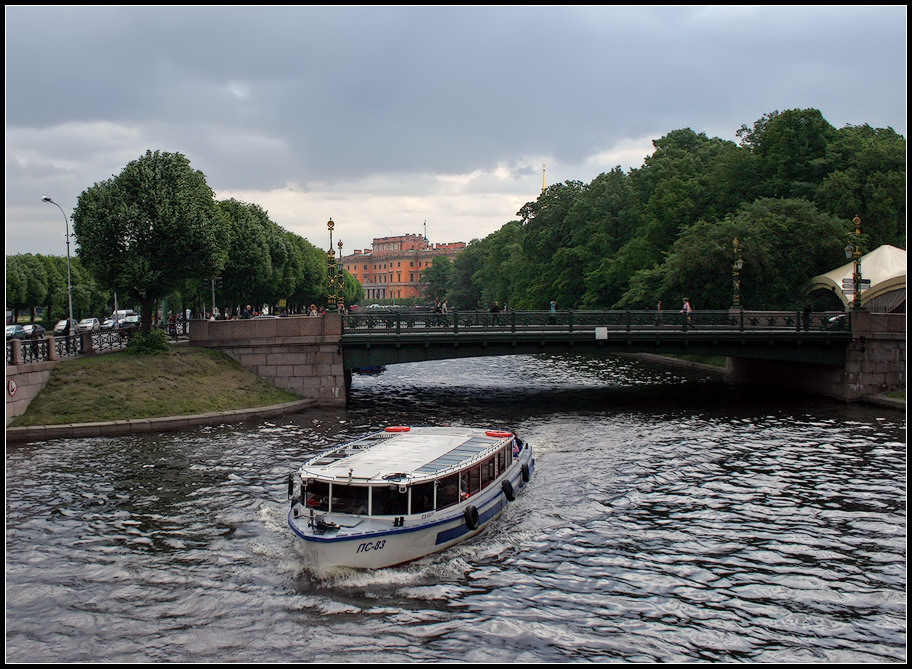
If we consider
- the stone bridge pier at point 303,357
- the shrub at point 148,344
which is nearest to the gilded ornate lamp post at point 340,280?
the stone bridge pier at point 303,357

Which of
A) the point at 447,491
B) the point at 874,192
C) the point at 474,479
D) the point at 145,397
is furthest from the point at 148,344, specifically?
the point at 874,192

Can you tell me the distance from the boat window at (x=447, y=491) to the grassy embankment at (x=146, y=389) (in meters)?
19.4

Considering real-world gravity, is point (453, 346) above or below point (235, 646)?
above

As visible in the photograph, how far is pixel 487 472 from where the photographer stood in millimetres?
21562

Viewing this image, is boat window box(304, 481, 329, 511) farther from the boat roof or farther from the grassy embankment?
the grassy embankment

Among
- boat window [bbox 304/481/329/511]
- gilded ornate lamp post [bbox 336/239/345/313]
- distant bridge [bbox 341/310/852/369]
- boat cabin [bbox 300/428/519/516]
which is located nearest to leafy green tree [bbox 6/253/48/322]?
gilded ornate lamp post [bbox 336/239/345/313]

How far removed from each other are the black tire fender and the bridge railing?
2177 cm

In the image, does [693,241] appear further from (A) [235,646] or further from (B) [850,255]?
(A) [235,646]

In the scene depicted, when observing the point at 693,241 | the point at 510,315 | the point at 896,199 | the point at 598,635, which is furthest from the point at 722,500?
the point at 896,199

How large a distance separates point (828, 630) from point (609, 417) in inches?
898

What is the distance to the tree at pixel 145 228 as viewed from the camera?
39.4m

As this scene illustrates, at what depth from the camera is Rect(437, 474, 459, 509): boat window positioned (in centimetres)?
1903

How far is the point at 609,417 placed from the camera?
3781 centimetres

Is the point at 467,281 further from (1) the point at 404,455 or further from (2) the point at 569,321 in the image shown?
(1) the point at 404,455
